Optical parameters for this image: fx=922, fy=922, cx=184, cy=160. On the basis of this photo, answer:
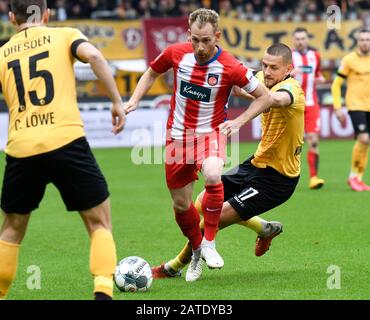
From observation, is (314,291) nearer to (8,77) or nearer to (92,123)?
(8,77)

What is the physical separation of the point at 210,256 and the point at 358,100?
703 cm

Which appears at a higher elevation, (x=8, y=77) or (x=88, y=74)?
(x=8, y=77)

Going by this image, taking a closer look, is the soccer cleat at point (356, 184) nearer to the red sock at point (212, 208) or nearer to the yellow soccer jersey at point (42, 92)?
the red sock at point (212, 208)

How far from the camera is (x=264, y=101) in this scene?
6.82m

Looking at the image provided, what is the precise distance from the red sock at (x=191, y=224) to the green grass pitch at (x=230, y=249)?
0.99 ft

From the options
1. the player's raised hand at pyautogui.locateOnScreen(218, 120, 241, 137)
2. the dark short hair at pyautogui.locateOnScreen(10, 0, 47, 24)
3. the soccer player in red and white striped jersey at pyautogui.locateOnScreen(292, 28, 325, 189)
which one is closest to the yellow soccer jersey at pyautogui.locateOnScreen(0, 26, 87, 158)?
the dark short hair at pyautogui.locateOnScreen(10, 0, 47, 24)

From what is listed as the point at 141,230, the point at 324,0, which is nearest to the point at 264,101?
the point at 141,230

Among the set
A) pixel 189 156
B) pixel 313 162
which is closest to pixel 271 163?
pixel 189 156

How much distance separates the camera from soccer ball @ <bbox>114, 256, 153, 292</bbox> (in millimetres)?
6730

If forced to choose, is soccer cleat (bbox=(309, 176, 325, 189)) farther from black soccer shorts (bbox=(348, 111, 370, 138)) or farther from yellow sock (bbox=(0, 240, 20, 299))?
yellow sock (bbox=(0, 240, 20, 299))

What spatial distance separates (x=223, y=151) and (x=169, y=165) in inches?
17.3

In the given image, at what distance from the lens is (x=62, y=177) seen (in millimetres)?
5574

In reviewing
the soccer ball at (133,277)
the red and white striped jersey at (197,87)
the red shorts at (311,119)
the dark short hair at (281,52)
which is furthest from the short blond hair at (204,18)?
the red shorts at (311,119)

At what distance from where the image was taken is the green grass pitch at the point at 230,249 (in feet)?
21.8
